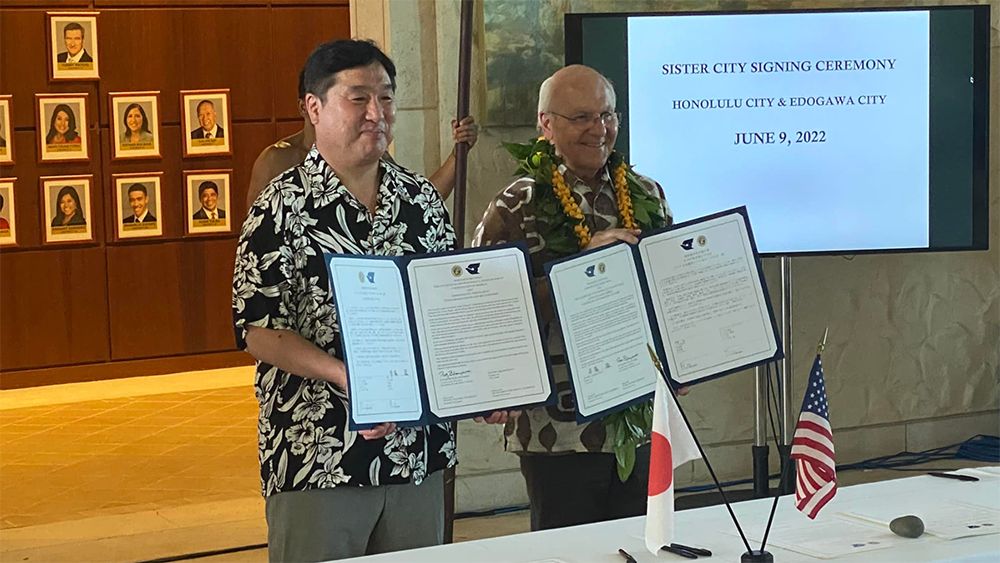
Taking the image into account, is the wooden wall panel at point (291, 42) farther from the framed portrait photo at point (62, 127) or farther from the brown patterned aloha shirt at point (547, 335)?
the brown patterned aloha shirt at point (547, 335)

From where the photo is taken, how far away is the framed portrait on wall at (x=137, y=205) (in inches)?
357

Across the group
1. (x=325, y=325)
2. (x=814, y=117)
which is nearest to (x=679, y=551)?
(x=325, y=325)

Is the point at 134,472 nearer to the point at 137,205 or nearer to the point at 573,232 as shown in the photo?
the point at 137,205

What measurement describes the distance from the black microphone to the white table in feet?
0.05

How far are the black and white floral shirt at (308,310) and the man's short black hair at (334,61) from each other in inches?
5.8

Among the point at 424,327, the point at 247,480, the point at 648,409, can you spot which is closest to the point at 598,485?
the point at 648,409

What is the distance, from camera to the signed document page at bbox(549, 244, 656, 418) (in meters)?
3.16

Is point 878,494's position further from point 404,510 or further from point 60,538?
point 60,538

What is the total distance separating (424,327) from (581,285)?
453 mm

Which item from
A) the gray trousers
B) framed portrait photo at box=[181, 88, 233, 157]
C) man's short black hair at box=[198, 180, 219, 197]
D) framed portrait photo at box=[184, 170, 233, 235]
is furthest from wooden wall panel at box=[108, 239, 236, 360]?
the gray trousers

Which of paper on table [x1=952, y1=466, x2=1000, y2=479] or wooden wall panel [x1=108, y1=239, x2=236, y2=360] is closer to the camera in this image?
paper on table [x1=952, y1=466, x2=1000, y2=479]

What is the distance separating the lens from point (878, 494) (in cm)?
278

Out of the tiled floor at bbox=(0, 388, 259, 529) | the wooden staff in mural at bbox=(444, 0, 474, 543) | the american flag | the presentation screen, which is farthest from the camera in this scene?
the tiled floor at bbox=(0, 388, 259, 529)

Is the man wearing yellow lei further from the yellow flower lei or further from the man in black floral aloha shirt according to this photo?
the man in black floral aloha shirt
